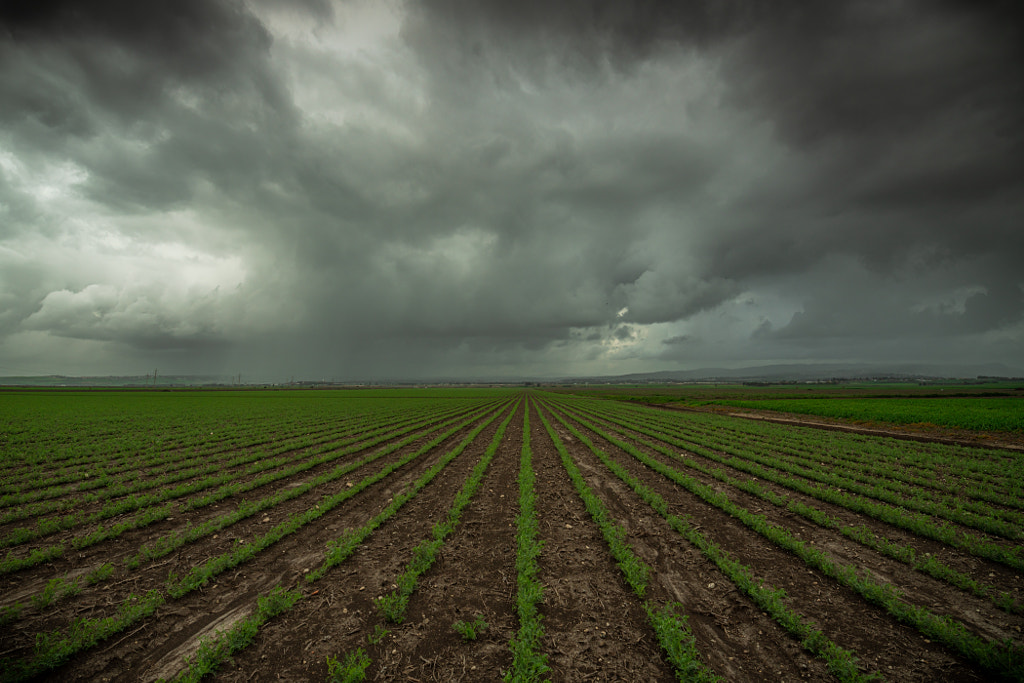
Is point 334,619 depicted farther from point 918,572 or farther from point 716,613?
point 918,572

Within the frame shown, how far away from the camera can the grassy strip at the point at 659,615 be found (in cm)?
521

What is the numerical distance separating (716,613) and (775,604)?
1.08m

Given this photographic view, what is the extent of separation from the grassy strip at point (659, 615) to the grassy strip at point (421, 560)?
13.8ft

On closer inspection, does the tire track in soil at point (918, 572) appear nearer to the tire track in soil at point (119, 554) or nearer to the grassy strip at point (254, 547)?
the grassy strip at point (254, 547)

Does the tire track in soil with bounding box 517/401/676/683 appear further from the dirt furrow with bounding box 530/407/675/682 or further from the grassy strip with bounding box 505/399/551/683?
the grassy strip with bounding box 505/399/551/683

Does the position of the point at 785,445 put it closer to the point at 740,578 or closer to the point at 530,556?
the point at 740,578

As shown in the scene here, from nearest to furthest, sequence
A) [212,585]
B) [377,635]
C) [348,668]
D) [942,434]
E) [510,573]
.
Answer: [348,668]
[377,635]
[212,585]
[510,573]
[942,434]

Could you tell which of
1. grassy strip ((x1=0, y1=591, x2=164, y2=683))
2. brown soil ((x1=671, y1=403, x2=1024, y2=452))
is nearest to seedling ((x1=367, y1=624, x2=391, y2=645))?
grassy strip ((x1=0, y1=591, x2=164, y2=683))

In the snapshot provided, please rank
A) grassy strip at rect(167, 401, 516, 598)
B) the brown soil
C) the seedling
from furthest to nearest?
the brown soil
grassy strip at rect(167, 401, 516, 598)
the seedling

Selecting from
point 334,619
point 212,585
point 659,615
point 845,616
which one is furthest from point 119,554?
point 845,616

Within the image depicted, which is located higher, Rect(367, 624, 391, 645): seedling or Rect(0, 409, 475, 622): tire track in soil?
Rect(367, 624, 391, 645): seedling

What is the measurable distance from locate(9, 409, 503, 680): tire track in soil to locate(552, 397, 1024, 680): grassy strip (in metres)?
11.4

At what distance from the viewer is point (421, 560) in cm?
835

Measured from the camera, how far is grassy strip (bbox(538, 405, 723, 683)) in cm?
521
